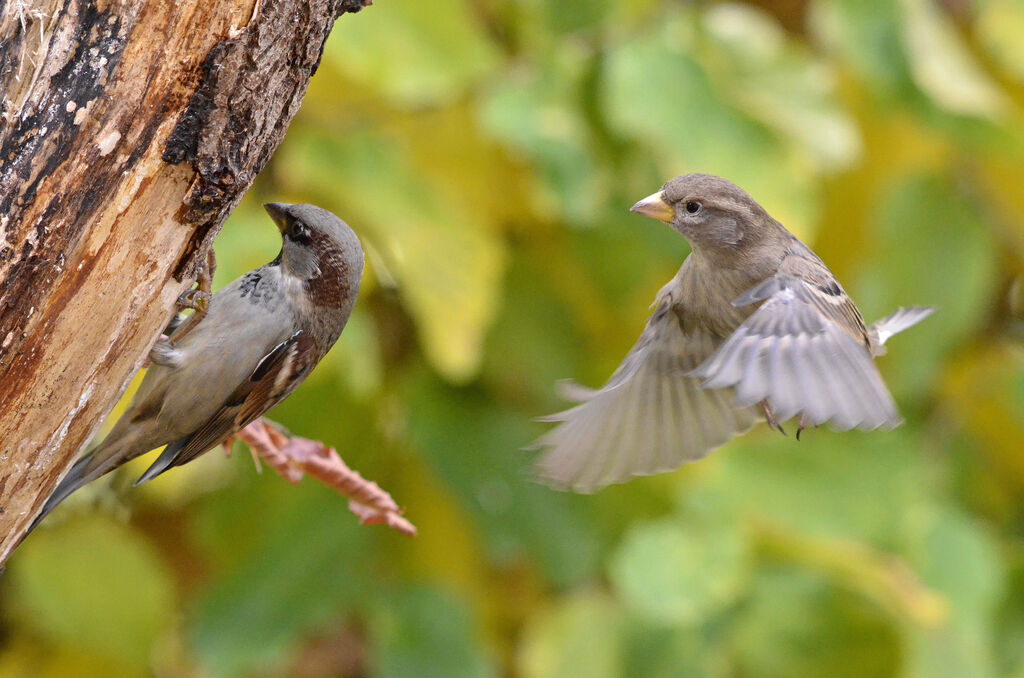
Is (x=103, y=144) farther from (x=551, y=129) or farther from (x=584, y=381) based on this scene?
(x=584, y=381)

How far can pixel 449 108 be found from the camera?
3.83 metres

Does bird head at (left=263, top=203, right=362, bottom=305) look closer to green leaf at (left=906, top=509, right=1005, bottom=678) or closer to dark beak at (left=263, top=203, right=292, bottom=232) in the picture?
dark beak at (left=263, top=203, right=292, bottom=232)

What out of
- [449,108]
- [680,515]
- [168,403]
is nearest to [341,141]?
[449,108]

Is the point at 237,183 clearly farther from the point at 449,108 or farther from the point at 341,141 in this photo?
the point at 449,108

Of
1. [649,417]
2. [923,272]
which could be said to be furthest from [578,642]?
[923,272]

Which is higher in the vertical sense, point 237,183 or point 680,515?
point 237,183

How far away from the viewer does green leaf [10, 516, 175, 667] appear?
12.7 feet

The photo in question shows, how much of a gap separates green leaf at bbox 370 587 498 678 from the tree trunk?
7.31 feet

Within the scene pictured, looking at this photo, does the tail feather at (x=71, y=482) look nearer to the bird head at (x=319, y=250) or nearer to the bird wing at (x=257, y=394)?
the bird wing at (x=257, y=394)

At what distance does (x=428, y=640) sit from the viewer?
386 cm

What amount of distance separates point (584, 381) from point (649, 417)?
4.33 ft

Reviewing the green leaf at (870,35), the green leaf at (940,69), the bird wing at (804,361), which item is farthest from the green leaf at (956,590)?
the bird wing at (804,361)

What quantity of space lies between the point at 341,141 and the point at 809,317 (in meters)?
1.81

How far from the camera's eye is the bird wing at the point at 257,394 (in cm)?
241
